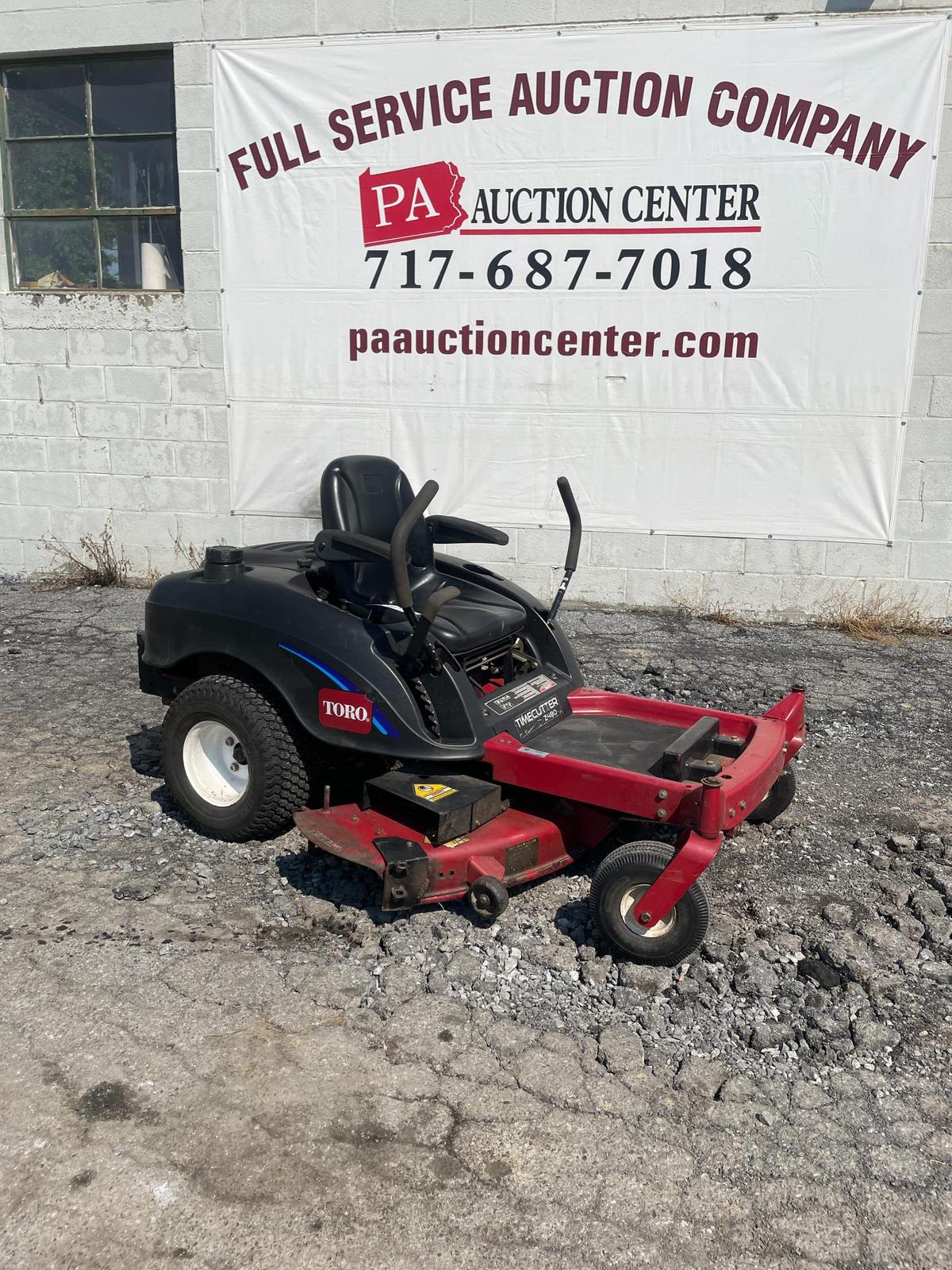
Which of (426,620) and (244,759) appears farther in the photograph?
(244,759)

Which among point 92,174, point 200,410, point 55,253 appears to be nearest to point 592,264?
point 200,410

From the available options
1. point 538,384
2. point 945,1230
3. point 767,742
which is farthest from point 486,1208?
point 538,384

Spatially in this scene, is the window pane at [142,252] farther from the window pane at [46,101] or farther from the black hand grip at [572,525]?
the black hand grip at [572,525]

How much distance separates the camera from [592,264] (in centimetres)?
693

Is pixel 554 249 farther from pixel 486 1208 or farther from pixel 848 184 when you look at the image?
pixel 486 1208

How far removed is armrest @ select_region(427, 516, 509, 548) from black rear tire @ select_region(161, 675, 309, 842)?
1.11m

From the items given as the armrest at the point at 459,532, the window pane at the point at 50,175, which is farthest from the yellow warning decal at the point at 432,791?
the window pane at the point at 50,175

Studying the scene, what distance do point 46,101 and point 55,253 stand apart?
3.34ft

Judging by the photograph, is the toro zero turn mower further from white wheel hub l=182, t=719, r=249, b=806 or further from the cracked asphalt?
the cracked asphalt

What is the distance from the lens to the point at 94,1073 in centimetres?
266

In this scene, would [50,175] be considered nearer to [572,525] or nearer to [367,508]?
[367,508]

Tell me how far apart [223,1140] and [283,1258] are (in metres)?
0.37

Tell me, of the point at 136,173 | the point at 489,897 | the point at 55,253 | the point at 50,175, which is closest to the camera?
the point at 489,897

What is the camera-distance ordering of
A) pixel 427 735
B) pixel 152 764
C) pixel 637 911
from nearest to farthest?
1. pixel 637 911
2. pixel 427 735
3. pixel 152 764
